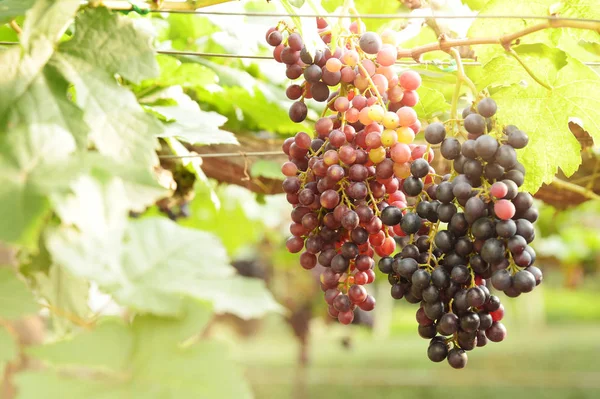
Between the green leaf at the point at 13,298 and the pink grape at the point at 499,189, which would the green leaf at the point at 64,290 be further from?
the pink grape at the point at 499,189

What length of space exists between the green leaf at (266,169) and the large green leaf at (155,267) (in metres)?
0.70

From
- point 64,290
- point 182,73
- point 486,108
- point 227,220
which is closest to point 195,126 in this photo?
point 182,73

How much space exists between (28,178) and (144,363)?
16 cm

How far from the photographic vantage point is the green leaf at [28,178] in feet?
1.40

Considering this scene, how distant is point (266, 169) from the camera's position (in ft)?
4.11

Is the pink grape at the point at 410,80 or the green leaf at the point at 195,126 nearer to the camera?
the pink grape at the point at 410,80

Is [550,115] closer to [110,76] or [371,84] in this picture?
[371,84]

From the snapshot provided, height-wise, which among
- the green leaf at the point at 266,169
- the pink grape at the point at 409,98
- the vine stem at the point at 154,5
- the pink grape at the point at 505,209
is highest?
the vine stem at the point at 154,5

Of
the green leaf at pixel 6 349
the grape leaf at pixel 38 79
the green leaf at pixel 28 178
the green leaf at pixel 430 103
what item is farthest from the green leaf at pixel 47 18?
the green leaf at pixel 430 103

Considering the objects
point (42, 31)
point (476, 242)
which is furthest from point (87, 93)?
point (476, 242)

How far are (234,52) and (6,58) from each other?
72 cm

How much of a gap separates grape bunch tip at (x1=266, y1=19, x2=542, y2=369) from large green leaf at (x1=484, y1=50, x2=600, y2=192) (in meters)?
0.11

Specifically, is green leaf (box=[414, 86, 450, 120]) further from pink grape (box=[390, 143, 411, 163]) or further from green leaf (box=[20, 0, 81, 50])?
green leaf (box=[20, 0, 81, 50])

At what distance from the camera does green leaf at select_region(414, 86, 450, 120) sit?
0.89 metres
